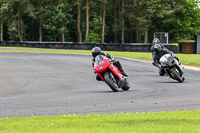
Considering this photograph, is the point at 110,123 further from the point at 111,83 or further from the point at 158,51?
the point at 158,51

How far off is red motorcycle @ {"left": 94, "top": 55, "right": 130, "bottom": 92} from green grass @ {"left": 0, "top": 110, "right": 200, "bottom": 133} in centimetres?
433

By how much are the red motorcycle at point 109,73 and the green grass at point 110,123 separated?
14.2 feet

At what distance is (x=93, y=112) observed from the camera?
9227mm

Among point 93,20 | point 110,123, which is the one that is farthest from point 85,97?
point 93,20

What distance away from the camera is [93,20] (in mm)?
70688

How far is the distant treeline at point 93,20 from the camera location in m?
66.6

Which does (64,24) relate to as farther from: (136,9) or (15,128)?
(15,128)

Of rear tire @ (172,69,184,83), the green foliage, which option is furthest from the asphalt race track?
the green foliage

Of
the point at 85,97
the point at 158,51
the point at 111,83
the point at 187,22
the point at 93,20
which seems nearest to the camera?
the point at 85,97

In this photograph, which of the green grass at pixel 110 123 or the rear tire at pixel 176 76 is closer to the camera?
the green grass at pixel 110 123

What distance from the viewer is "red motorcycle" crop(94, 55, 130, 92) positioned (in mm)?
12922

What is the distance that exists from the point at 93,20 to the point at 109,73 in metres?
58.1

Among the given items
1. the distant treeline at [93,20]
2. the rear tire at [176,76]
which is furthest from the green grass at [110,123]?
the distant treeline at [93,20]

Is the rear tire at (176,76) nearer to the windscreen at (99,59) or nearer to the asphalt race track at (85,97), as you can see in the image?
the asphalt race track at (85,97)
